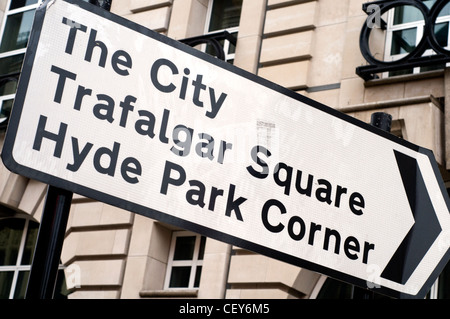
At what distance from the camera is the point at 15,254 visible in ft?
50.9

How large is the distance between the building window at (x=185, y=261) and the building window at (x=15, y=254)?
3.11 meters

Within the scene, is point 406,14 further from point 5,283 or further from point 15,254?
point 5,283

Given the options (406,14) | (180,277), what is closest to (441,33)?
(406,14)

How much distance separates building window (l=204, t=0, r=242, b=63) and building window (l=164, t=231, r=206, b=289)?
3102 mm

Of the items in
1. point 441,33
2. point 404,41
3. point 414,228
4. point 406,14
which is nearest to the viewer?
point 414,228

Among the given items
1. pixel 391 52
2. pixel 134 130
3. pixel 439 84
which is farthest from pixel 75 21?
pixel 391 52

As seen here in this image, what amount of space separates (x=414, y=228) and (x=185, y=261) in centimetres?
979

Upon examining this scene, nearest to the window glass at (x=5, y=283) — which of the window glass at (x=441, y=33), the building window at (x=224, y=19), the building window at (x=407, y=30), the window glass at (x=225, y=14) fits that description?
the building window at (x=224, y=19)

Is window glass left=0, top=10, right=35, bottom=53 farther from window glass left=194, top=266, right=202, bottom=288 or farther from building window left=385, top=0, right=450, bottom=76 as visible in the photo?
building window left=385, top=0, right=450, bottom=76

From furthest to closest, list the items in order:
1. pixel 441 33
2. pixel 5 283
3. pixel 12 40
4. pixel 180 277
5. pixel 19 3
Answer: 1. pixel 19 3
2. pixel 12 40
3. pixel 5 283
4. pixel 180 277
5. pixel 441 33

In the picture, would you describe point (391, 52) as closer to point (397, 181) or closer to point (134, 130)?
point (397, 181)

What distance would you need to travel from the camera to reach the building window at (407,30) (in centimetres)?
1144
